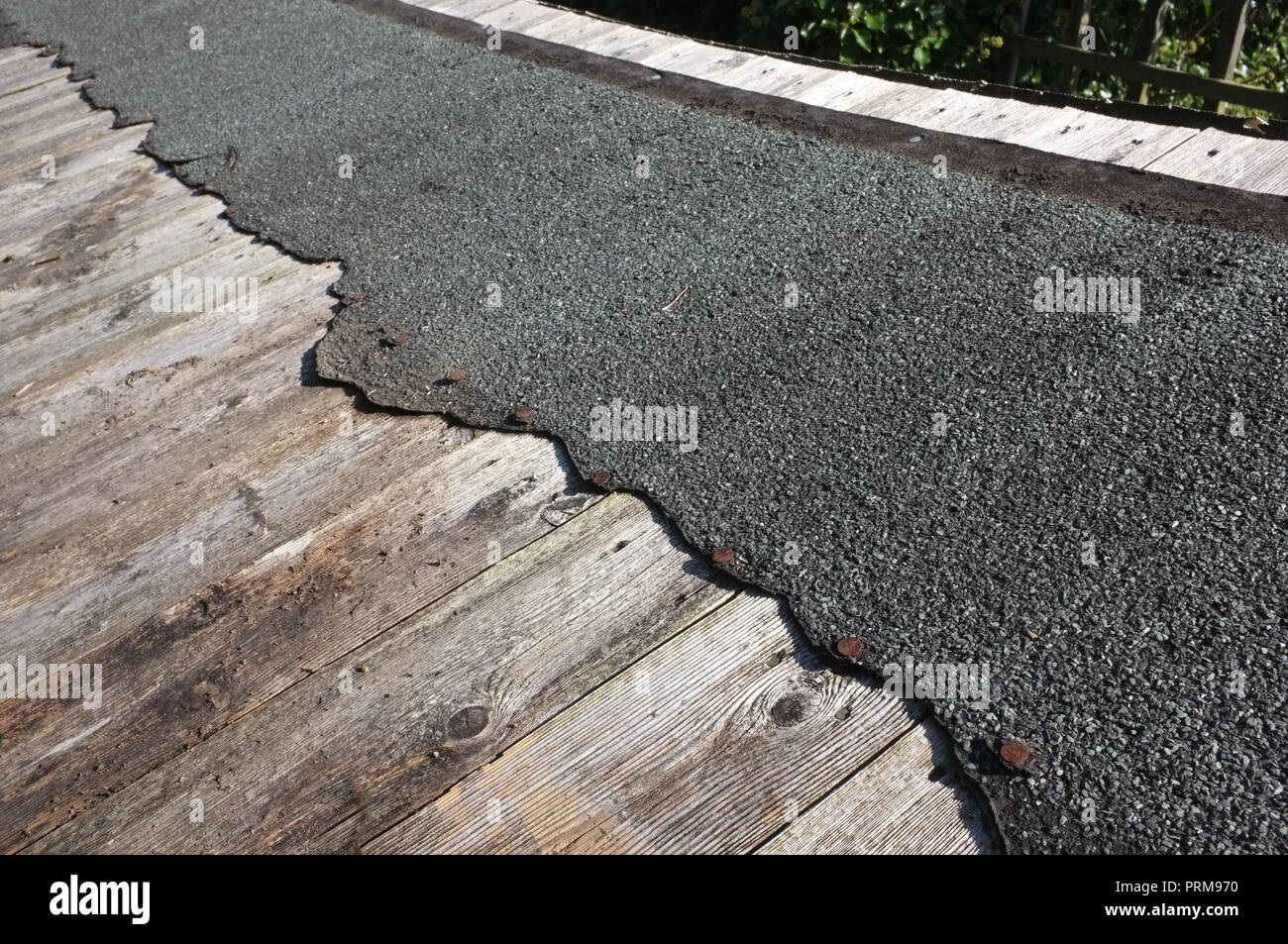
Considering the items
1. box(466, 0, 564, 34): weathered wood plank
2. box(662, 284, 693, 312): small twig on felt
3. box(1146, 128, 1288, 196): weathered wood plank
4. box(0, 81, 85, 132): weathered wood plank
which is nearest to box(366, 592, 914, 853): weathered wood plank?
box(662, 284, 693, 312): small twig on felt

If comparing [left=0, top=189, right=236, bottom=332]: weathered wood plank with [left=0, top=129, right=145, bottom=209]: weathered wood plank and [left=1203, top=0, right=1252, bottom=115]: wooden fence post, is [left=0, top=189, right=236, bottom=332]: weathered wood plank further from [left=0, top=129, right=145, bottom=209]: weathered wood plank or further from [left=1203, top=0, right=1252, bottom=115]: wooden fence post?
[left=1203, top=0, right=1252, bottom=115]: wooden fence post

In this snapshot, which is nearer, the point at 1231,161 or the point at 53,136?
the point at 1231,161

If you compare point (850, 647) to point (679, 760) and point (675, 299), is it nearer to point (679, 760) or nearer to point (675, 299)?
point (679, 760)

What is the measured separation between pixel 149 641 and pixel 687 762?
1.24 meters

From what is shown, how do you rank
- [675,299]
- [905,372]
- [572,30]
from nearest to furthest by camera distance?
1. [905,372]
2. [675,299]
3. [572,30]

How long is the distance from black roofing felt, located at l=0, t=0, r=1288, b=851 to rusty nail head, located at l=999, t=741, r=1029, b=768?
19 mm

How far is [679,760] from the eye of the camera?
6.40 feet

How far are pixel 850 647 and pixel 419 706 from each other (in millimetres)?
851

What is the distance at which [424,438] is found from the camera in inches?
113

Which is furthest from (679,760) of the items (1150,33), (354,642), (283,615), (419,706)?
(1150,33)

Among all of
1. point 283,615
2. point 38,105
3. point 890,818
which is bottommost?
point 283,615

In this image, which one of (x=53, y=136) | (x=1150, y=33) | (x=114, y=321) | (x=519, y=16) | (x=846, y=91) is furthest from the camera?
(x=519, y=16)

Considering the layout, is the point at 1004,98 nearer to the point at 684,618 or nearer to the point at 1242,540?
the point at 1242,540

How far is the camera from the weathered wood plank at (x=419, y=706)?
195cm
